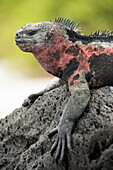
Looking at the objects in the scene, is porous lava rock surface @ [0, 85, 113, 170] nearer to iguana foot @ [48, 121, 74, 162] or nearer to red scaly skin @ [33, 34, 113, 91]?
iguana foot @ [48, 121, 74, 162]

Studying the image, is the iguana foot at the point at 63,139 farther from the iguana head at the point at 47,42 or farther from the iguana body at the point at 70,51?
the iguana head at the point at 47,42

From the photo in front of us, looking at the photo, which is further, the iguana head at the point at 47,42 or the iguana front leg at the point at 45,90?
the iguana front leg at the point at 45,90

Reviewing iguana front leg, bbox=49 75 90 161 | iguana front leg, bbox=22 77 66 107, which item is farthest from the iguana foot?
iguana front leg, bbox=22 77 66 107

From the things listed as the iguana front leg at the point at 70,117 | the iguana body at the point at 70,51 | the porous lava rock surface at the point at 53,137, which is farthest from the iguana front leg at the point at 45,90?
the iguana front leg at the point at 70,117

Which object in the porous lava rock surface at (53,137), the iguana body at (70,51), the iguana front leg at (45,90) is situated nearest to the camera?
the porous lava rock surface at (53,137)

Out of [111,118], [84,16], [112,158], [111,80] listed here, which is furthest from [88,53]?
[84,16]

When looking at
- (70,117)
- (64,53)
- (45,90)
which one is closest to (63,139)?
(70,117)

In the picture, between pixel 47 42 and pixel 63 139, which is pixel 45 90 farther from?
pixel 63 139
